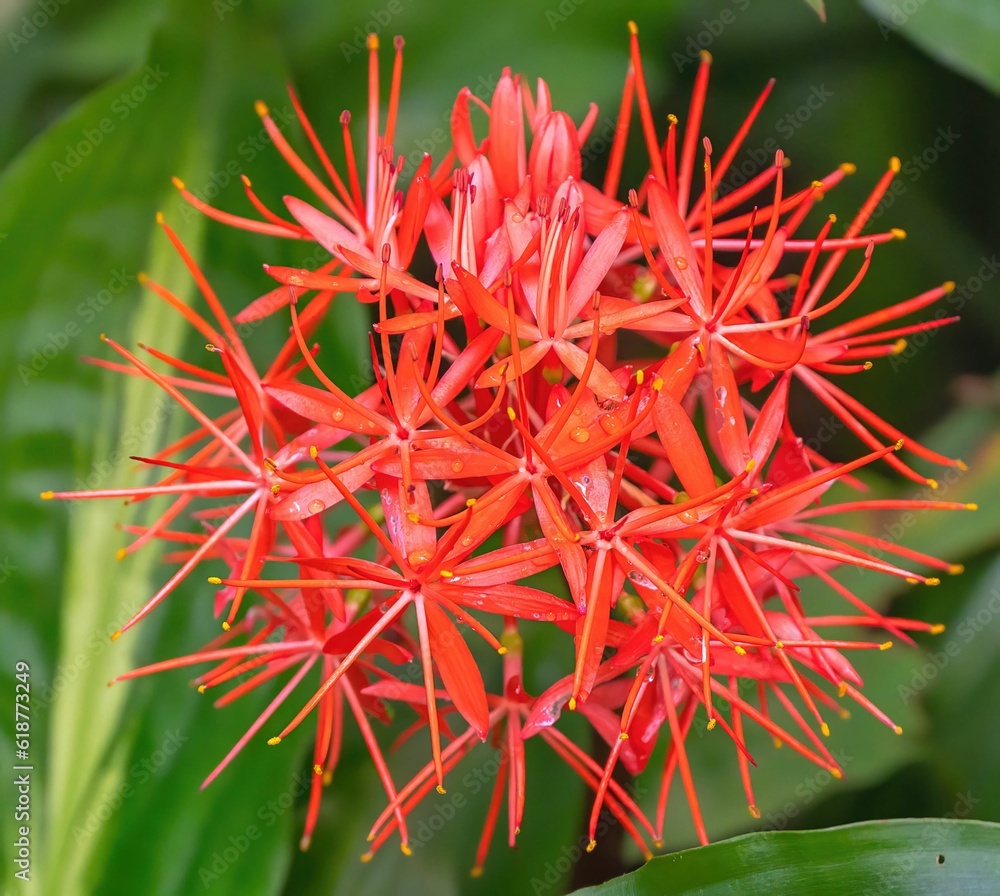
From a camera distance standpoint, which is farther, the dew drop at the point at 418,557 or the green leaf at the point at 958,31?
the green leaf at the point at 958,31

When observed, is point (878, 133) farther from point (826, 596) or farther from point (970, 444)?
point (826, 596)

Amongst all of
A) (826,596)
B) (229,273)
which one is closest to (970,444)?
(826,596)

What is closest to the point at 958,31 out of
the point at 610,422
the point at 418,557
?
the point at 610,422

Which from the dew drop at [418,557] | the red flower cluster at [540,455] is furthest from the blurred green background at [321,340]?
the dew drop at [418,557]

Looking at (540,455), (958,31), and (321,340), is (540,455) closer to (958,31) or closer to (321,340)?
(321,340)

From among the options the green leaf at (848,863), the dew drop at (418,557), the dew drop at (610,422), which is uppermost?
the dew drop at (610,422)

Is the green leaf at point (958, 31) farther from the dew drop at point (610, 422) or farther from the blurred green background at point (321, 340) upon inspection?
the dew drop at point (610, 422)

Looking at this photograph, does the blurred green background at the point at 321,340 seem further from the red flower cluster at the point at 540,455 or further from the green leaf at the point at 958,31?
the red flower cluster at the point at 540,455

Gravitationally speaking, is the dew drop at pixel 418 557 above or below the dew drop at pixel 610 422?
below
